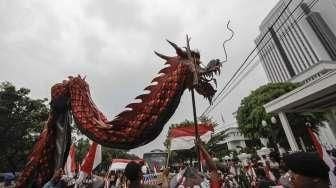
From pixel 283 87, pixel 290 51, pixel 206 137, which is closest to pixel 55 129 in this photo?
pixel 206 137

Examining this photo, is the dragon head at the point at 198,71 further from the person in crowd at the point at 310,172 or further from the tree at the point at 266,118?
the tree at the point at 266,118

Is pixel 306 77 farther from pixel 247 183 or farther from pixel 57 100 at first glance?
pixel 57 100

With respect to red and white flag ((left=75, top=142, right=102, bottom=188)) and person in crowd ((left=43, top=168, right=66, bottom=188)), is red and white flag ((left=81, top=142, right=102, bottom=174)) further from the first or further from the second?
person in crowd ((left=43, top=168, right=66, bottom=188))

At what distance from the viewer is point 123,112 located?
3.18 meters

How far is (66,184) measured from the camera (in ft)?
12.3

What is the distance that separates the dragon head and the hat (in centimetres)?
134

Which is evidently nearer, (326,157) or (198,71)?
(198,71)

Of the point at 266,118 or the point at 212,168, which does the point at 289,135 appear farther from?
the point at 212,168

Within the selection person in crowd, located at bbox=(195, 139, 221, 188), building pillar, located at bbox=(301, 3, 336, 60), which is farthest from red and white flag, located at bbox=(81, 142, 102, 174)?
building pillar, located at bbox=(301, 3, 336, 60)

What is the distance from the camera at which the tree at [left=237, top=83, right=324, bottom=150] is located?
2884 centimetres

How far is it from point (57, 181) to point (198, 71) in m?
2.23

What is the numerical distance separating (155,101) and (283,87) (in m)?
31.1

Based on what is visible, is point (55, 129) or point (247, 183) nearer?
point (55, 129)

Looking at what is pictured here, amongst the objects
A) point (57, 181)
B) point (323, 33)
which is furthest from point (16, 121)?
point (323, 33)
